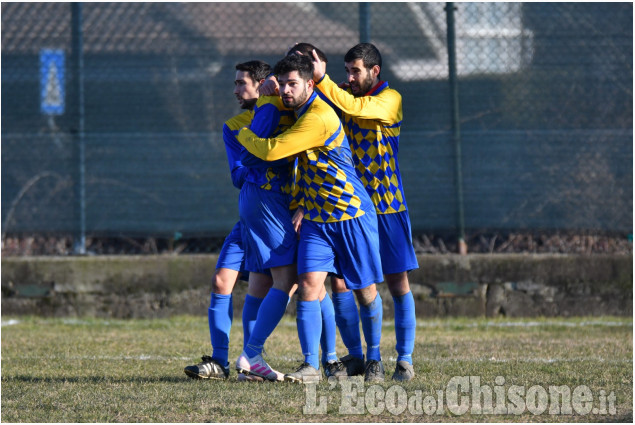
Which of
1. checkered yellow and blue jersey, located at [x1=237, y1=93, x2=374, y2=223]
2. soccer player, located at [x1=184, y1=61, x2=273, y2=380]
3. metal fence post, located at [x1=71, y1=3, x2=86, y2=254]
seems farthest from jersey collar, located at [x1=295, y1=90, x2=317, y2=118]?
metal fence post, located at [x1=71, y1=3, x2=86, y2=254]

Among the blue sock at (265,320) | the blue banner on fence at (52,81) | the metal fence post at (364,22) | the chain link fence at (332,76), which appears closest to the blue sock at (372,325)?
the blue sock at (265,320)

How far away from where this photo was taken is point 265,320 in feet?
16.2

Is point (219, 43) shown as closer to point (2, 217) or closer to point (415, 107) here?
point (415, 107)

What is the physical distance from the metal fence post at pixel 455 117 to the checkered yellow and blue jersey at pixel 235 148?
344cm

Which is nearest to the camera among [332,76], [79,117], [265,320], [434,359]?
[265,320]

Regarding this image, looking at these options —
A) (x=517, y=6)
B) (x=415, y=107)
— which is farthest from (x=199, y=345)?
(x=517, y=6)

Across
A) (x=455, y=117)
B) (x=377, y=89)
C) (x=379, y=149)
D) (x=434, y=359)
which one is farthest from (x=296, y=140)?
(x=455, y=117)

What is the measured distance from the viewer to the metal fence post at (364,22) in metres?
8.50

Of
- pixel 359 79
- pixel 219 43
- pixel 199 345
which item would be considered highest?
pixel 219 43

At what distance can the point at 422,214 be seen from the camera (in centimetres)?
848

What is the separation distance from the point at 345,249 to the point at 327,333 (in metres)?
0.68

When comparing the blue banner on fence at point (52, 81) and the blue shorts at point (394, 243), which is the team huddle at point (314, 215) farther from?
the blue banner on fence at point (52, 81)

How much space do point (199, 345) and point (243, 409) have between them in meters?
2.69

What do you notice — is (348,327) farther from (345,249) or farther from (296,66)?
(296,66)
